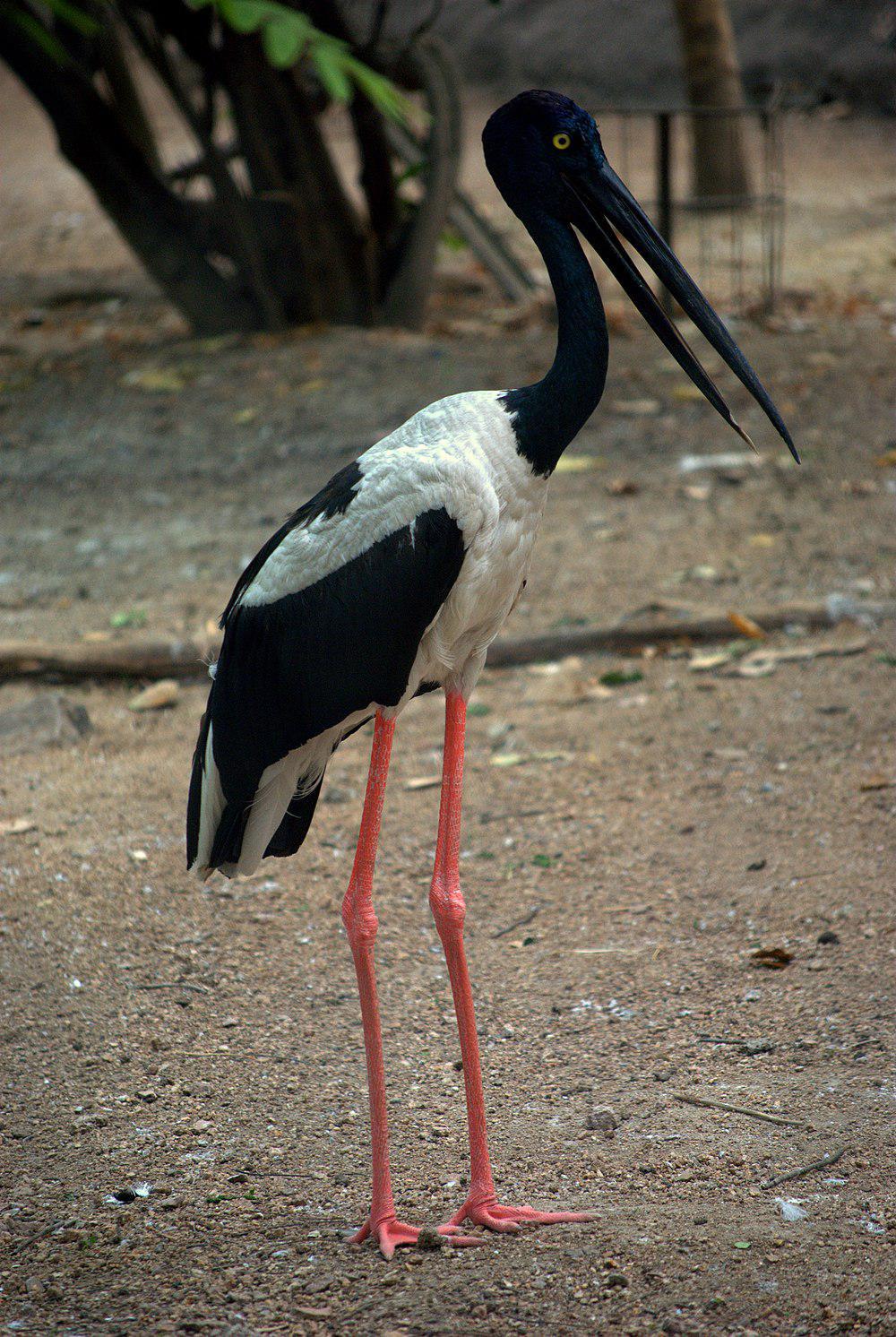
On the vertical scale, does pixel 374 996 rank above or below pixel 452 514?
below

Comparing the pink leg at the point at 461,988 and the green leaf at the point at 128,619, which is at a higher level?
the pink leg at the point at 461,988

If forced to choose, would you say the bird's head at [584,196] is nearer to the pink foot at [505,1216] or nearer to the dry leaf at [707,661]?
the pink foot at [505,1216]

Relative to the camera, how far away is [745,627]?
16.0 feet

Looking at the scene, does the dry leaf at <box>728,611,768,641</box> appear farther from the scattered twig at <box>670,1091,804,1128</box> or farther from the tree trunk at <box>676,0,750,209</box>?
the tree trunk at <box>676,0,750,209</box>

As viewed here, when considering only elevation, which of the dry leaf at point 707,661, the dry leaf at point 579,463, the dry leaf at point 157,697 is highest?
the dry leaf at point 157,697

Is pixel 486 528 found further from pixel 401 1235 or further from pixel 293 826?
pixel 401 1235

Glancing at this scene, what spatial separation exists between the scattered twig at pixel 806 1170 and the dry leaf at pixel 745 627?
2.57 meters

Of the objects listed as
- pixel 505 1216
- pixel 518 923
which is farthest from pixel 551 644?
pixel 505 1216

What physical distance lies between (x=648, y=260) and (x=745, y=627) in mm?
2491

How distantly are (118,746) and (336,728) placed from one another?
196 centimetres

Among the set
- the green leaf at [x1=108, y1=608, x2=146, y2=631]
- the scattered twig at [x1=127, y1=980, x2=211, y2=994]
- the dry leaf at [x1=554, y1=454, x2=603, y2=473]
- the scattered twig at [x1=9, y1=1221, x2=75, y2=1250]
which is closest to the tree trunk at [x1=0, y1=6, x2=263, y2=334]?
the dry leaf at [x1=554, y1=454, x2=603, y2=473]

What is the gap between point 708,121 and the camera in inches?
410

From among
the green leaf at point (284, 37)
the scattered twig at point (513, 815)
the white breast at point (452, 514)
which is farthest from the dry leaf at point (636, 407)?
the white breast at point (452, 514)

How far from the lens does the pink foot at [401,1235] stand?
8.00ft
